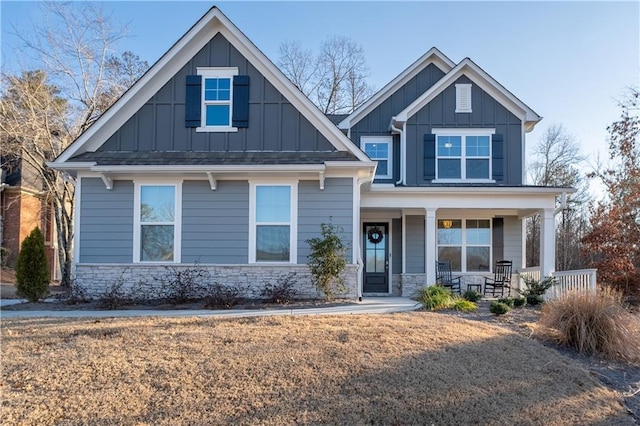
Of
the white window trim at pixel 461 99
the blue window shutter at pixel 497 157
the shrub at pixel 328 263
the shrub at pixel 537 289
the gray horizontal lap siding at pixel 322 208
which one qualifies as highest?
the white window trim at pixel 461 99

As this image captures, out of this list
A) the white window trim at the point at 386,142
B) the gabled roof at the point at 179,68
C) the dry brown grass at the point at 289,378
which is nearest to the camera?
the dry brown grass at the point at 289,378

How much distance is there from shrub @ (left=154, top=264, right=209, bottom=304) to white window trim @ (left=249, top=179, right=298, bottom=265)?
1.22 m

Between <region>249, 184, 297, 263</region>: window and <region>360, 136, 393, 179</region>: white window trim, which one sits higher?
<region>360, 136, 393, 179</region>: white window trim

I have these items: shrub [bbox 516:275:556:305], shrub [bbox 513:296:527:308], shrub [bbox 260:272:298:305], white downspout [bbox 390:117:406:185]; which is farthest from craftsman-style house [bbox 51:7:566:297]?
shrub [bbox 513:296:527:308]

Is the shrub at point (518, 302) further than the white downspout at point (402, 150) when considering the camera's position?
No

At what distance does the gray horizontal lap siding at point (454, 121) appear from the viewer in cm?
1344

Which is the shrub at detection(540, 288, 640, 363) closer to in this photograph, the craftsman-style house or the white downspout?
the craftsman-style house

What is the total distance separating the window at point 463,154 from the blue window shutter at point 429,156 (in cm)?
13

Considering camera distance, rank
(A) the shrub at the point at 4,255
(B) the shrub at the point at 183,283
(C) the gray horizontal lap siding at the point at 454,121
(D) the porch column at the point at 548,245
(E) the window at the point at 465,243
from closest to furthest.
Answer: (B) the shrub at the point at 183,283
(D) the porch column at the point at 548,245
(C) the gray horizontal lap siding at the point at 454,121
(E) the window at the point at 465,243
(A) the shrub at the point at 4,255

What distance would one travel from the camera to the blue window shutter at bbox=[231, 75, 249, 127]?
432 inches

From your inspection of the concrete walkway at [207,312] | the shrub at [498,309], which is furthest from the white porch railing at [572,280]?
the concrete walkway at [207,312]

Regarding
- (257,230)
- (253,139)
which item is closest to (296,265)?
(257,230)

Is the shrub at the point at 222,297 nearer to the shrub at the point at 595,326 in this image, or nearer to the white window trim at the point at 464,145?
the shrub at the point at 595,326

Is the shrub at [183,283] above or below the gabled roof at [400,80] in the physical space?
below
